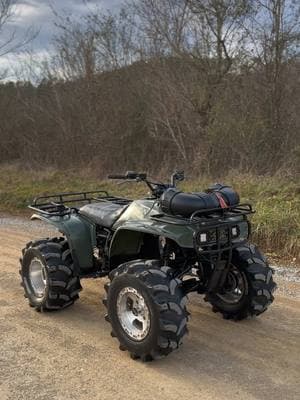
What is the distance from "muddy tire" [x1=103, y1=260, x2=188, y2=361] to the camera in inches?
144

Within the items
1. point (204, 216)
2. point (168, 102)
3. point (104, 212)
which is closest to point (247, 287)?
point (204, 216)

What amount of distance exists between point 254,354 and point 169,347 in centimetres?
78

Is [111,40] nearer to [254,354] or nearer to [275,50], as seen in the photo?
[275,50]

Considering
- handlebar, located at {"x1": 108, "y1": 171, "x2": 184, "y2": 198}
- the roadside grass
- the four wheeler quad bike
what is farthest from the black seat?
the roadside grass

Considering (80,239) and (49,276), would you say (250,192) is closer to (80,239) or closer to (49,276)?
(80,239)

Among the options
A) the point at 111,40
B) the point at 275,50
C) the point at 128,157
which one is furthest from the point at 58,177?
the point at 275,50

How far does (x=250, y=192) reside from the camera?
31.0ft

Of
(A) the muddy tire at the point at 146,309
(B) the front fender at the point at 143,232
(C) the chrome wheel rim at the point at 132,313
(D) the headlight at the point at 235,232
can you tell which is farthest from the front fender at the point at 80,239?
(D) the headlight at the point at 235,232

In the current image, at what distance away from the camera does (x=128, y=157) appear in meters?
16.0

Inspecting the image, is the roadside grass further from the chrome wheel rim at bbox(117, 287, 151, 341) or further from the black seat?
the chrome wheel rim at bbox(117, 287, 151, 341)

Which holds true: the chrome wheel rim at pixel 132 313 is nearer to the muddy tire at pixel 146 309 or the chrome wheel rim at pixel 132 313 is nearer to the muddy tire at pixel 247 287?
the muddy tire at pixel 146 309

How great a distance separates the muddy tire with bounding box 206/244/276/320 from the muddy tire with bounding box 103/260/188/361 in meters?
0.88

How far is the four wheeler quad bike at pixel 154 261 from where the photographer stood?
148 inches

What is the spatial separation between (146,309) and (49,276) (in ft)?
4.17
